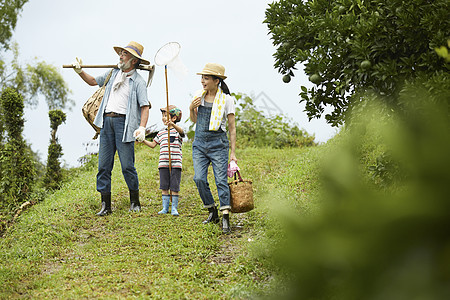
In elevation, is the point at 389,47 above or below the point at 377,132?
above

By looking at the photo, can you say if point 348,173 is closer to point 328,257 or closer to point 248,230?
point 328,257

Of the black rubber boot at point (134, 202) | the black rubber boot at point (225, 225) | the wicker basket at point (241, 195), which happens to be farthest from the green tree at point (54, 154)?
the wicker basket at point (241, 195)

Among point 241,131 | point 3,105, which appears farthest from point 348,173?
point 241,131

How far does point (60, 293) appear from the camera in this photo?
4129 millimetres

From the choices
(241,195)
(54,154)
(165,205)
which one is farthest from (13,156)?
(241,195)

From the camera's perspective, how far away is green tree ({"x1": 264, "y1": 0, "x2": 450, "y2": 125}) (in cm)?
430

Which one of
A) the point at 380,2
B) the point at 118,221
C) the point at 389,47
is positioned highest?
the point at 380,2

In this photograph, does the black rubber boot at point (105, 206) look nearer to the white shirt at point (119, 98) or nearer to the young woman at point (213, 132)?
the white shirt at point (119, 98)

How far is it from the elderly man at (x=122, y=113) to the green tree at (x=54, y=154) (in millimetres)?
3408

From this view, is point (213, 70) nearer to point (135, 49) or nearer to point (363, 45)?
point (135, 49)

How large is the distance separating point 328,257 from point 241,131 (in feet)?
48.0

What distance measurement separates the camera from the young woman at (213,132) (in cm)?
594

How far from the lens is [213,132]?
600cm

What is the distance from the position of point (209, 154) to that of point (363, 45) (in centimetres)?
240
